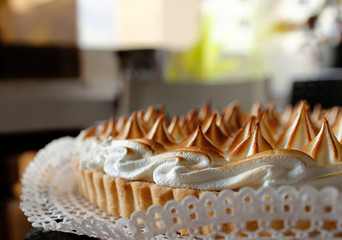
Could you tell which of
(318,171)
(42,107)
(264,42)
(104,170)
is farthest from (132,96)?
(264,42)

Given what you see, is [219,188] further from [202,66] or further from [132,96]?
[202,66]

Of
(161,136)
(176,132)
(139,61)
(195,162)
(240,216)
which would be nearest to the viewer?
(240,216)

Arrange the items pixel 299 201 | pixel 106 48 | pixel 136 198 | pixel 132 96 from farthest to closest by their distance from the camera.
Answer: pixel 106 48 < pixel 132 96 < pixel 136 198 < pixel 299 201

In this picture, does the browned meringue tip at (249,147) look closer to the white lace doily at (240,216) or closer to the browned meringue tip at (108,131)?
the white lace doily at (240,216)

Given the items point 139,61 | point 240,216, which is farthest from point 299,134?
point 139,61

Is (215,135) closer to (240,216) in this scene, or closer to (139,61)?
(240,216)

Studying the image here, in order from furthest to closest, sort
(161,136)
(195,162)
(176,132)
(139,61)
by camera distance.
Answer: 1. (139,61)
2. (176,132)
3. (161,136)
4. (195,162)

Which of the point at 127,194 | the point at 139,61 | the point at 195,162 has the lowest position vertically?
the point at 127,194
